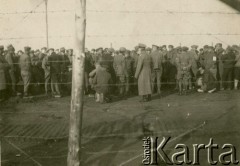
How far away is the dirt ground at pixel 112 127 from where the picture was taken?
801cm

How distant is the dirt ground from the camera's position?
26.3 feet

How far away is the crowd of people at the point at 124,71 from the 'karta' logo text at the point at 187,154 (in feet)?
17.1

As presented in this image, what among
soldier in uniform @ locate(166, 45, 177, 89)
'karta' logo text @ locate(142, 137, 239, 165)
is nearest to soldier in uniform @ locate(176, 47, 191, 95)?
soldier in uniform @ locate(166, 45, 177, 89)

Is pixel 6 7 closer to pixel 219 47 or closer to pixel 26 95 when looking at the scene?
pixel 26 95

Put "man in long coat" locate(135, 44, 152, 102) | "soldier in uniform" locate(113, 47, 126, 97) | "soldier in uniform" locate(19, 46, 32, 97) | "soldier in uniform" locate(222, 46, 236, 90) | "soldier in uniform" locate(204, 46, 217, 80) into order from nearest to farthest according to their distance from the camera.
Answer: "man in long coat" locate(135, 44, 152, 102), "soldier in uniform" locate(19, 46, 32, 97), "soldier in uniform" locate(113, 47, 126, 97), "soldier in uniform" locate(204, 46, 217, 80), "soldier in uniform" locate(222, 46, 236, 90)

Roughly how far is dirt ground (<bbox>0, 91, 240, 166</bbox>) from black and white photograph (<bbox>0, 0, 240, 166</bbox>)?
2 cm

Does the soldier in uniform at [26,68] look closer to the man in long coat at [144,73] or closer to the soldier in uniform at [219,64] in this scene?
the man in long coat at [144,73]

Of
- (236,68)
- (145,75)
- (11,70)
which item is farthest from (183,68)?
(11,70)

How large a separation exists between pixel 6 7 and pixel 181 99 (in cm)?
904

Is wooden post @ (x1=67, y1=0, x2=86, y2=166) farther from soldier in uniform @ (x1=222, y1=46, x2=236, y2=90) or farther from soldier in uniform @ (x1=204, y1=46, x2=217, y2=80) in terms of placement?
soldier in uniform @ (x1=222, y1=46, x2=236, y2=90)

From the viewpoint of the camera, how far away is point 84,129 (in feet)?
31.8

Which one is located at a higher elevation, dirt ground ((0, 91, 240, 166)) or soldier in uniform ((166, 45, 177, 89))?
soldier in uniform ((166, 45, 177, 89))

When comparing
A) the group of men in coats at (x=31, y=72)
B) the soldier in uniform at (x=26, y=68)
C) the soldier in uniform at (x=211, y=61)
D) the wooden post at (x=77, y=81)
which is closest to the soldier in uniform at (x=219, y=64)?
the soldier in uniform at (x=211, y=61)

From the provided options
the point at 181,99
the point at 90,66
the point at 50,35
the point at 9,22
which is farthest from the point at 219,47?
the point at 9,22
